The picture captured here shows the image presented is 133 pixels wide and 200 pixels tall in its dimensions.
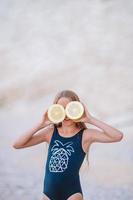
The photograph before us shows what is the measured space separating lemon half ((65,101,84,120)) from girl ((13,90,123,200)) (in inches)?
2.1

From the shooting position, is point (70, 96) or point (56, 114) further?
point (70, 96)

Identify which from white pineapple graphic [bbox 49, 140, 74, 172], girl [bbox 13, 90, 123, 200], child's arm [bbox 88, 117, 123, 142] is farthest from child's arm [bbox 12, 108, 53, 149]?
child's arm [bbox 88, 117, 123, 142]

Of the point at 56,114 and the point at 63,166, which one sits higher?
the point at 56,114

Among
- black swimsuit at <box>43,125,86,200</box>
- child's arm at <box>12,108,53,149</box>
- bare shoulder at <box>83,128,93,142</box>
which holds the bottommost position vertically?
black swimsuit at <box>43,125,86,200</box>

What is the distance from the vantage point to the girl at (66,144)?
239 cm

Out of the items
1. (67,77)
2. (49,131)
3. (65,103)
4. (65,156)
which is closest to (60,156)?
(65,156)

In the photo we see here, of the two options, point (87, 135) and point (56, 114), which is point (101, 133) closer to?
point (87, 135)

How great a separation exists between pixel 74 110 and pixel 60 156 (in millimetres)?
253

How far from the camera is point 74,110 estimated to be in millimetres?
2385

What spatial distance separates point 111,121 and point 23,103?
522 mm

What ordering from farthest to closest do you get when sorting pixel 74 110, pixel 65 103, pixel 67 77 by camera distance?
1. pixel 67 77
2. pixel 65 103
3. pixel 74 110

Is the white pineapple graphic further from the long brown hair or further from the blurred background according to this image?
the blurred background

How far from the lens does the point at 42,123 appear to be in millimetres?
2453

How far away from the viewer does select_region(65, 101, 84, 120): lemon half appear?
2.38 m
